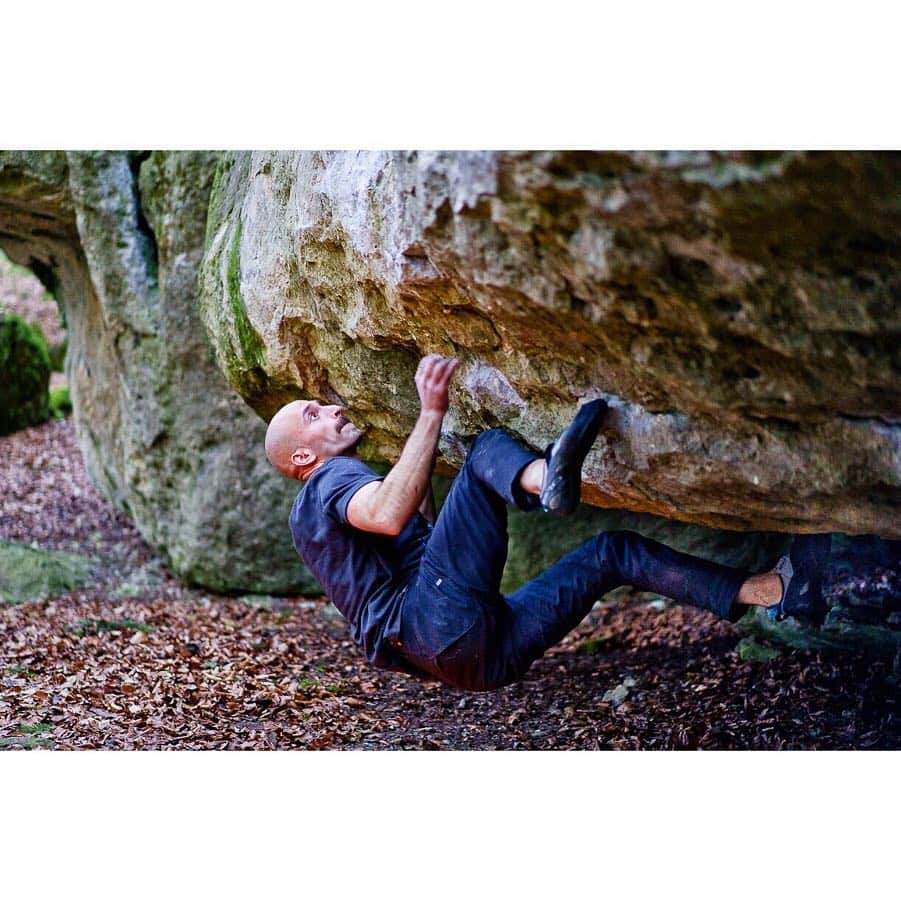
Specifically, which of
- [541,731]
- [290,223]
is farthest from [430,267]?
→ [541,731]

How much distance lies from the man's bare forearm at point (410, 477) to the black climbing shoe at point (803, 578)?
1739mm

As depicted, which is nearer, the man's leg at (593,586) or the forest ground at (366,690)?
the man's leg at (593,586)

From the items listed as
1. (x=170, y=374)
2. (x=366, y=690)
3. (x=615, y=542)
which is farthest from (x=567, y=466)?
(x=170, y=374)

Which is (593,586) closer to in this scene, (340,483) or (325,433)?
(340,483)

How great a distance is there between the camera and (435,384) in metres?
4.32

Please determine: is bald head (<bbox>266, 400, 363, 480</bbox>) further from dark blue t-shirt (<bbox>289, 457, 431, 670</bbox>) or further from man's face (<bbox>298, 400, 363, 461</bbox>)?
dark blue t-shirt (<bbox>289, 457, 431, 670</bbox>)

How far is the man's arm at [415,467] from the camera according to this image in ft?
14.0

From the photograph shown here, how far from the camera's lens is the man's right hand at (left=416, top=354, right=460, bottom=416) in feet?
14.2

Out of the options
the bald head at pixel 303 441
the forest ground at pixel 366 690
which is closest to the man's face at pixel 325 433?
the bald head at pixel 303 441

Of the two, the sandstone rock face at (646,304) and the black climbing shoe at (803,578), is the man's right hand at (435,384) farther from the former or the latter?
the black climbing shoe at (803,578)

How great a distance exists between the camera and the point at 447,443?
5387mm

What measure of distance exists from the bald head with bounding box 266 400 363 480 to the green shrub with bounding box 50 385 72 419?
1051cm

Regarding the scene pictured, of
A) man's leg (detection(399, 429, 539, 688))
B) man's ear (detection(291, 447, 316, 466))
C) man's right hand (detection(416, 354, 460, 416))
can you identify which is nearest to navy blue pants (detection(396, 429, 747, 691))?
man's leg (detection(399, 429, 539, 688))

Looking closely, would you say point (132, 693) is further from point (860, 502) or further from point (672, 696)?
point (860, 502)
